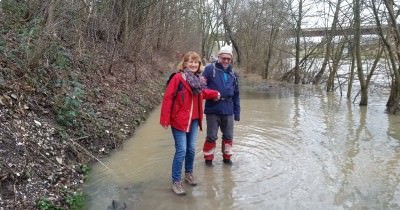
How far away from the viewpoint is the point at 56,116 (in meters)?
6.79

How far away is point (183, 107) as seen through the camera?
17.4ft

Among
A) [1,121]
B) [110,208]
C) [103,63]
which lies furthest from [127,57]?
[110,208]

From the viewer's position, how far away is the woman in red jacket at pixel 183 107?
17.2 ft

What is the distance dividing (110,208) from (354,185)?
319cm

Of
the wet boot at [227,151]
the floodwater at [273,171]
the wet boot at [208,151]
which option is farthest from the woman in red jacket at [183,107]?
the wet boot at [227,151]

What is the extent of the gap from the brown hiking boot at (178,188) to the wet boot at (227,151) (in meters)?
1.33

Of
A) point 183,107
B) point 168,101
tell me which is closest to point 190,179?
point 183,107

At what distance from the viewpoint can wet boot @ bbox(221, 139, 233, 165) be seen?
6438mm

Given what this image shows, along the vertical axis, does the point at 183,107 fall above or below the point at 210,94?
below

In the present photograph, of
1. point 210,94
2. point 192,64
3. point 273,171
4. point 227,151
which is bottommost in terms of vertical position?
point 273,171

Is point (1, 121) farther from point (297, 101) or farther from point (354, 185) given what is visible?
point (297, 101)

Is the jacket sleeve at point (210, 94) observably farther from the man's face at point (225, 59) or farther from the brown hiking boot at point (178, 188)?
the brown hiking boot at point (178, 188)

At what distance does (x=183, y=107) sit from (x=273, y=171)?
1809 millimetres

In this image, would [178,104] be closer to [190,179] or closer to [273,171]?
[190,179]
